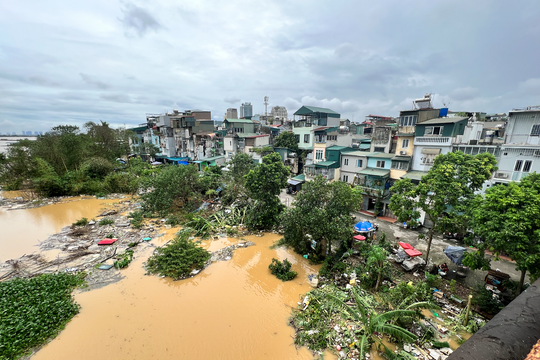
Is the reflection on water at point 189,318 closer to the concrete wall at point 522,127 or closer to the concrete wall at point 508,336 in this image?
the concrete wall at point 508,336

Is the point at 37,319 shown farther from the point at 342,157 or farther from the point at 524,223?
the point at 342,157

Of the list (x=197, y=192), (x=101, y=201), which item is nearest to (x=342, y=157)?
(x=197, y=192)

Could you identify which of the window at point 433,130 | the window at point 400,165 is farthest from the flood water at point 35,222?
the window at point 433,130

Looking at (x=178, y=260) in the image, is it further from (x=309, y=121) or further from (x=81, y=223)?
(x=309, y=121)

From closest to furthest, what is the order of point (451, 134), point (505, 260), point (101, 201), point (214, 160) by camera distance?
point (505, 260) < point (451, 134) < point (101, 201) < point (214, 160)

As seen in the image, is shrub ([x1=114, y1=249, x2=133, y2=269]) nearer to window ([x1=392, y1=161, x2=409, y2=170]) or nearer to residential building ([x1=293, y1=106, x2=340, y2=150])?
window ([x1=392, y1=161, x2=409, y2=170])

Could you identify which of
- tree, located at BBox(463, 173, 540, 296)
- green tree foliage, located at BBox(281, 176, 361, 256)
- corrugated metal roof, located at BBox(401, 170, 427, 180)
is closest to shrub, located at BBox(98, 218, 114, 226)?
green tree foliage, located at BBox(281, 176, 361, 256)

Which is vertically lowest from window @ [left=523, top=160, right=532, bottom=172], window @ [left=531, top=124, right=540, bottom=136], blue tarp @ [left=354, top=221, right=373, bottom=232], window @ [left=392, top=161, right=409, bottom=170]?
blue tarp @ [left=354, top=221, right=373, bottom=232]
